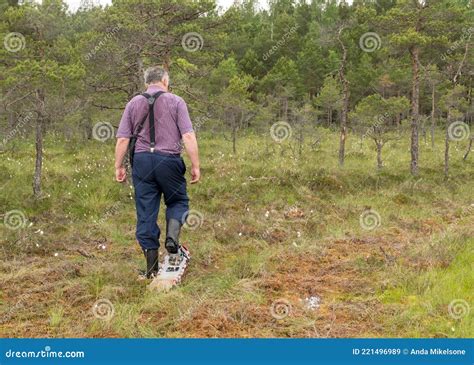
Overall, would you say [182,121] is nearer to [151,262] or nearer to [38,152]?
[151,262]

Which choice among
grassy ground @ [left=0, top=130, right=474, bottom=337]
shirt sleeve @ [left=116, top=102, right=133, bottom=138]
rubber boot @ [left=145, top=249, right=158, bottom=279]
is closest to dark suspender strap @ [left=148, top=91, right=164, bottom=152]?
shirt sleeve @ [left=116, top=102, right=133, bottom=138]

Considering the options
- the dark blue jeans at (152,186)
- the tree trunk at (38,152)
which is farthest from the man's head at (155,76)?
the tree trunk at (38,152)

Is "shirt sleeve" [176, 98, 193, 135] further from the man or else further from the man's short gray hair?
the man's short gray hair

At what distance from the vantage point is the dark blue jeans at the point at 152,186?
16.3ft

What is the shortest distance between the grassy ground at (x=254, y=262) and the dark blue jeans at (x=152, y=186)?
53 cm

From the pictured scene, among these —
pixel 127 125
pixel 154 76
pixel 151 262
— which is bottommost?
pixel 151 262

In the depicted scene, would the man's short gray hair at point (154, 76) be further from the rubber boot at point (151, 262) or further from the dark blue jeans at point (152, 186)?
the rubber boot at point (151, 262)

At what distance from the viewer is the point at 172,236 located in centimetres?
499

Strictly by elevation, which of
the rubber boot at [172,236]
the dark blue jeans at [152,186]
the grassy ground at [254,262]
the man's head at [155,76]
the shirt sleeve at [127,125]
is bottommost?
the grassy ground at [254,262]

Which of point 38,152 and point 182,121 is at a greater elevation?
point 182,121

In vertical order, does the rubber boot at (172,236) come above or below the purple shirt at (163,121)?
below

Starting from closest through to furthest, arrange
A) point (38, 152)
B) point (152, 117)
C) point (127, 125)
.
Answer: point (152, 117), point (127, 125), point (38, 152)

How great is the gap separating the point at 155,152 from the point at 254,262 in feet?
6.18

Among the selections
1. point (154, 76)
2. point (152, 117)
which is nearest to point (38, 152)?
point (154, 76)
